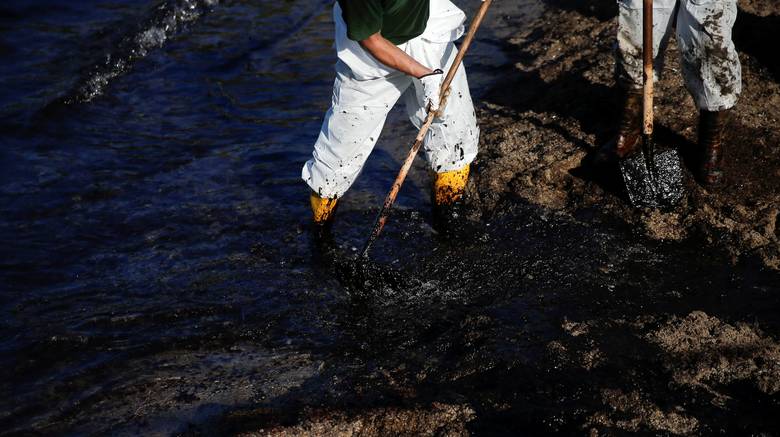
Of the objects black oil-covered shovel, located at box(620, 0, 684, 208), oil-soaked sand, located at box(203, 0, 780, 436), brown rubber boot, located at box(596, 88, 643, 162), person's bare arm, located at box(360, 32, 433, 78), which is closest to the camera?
oil-soaked sand, located at box(203, 0, 780, 436)

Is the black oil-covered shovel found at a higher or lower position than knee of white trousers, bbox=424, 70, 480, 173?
lower

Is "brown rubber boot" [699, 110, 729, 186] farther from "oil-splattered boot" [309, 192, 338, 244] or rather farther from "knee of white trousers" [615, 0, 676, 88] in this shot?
"oil-splattered boot" [309, 192, 338, 244]

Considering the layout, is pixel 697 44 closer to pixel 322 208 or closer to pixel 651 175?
pixel 651 175

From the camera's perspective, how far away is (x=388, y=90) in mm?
4676

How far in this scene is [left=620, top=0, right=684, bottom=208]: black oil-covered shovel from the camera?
503 cm

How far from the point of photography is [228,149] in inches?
271

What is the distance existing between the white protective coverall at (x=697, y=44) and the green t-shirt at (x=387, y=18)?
56.4 inches

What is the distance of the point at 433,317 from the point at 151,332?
1502 mm

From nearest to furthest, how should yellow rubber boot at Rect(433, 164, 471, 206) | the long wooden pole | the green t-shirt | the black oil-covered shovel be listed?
the green t-shirt → the long wooden pole → the black oil-covered shovel → yellow rubber boot at Rect(433, 164, 471, 206)

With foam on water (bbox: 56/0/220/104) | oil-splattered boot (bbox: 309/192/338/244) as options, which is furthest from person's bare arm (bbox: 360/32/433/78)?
foam on water (bbox: 56/0/220/104)

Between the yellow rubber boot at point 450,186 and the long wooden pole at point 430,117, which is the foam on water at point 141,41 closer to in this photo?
the yellow rubber boot at point 450,186

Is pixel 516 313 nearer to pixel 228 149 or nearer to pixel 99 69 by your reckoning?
pixel 228 149

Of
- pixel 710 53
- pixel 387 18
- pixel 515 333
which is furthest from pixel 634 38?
pixel 515 333

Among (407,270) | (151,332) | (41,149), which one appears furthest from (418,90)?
(41,149)
